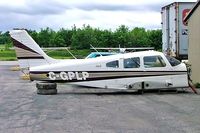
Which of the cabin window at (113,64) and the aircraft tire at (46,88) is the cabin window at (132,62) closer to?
the cabin window at (113,64)

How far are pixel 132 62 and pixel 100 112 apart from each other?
21.7 ft

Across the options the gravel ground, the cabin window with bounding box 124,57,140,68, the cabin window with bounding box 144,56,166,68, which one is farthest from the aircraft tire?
the cabin window with bounding box 144,56,166,68

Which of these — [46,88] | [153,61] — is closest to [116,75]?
[153,61]

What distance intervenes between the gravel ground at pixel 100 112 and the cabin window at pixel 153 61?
1122 mm

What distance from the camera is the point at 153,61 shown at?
20594mm

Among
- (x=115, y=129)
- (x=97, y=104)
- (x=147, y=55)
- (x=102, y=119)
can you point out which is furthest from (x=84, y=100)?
(x=115, y=129)

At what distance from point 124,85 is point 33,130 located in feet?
31.7

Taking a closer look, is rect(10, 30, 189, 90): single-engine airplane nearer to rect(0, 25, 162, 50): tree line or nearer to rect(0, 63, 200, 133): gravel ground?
rect(0, 63, 200, 133): gravel ground

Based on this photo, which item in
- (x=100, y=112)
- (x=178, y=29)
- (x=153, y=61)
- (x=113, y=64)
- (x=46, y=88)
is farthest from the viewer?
(x=178, y=29)

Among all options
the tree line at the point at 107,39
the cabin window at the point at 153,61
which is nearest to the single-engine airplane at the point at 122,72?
the cabin window at the point at 153,61

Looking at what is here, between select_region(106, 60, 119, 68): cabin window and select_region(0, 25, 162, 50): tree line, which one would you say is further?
select_region(0, 25, 162, 50): tree line

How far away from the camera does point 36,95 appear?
1980cm

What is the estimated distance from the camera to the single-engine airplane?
66.2 feet

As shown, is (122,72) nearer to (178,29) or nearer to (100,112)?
(100,112)
